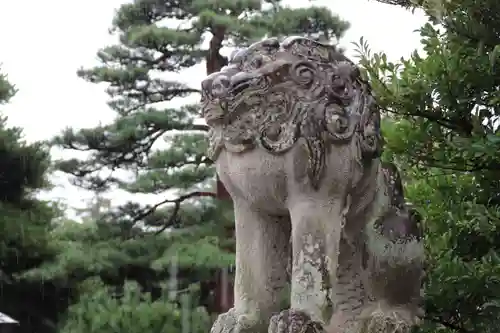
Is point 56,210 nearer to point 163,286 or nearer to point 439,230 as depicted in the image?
point 163,286

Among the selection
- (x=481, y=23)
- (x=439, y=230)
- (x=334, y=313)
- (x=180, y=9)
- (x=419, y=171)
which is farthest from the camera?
(x=180, y=9)

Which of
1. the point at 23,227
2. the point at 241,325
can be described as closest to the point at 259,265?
the point at 241,325

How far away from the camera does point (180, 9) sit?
26.1 ft

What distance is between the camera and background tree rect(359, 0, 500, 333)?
2234 mm

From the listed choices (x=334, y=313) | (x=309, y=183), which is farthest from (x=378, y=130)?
(x=334, y=313)

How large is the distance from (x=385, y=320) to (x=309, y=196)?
1.31ft

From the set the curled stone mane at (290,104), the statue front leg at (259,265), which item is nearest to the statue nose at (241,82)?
the curled stone mane at (290,104)

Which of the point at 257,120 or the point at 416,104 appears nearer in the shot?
the point at 257,120

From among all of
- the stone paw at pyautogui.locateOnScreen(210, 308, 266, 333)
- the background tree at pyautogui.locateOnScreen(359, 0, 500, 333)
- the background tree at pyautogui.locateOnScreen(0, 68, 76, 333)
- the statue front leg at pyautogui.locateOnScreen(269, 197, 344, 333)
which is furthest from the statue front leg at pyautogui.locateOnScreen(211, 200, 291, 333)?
the background tree at pyautogui.locateOnScreen(0, 68, 76, 333)

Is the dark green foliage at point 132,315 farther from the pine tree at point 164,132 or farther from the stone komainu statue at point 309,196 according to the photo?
the stone komainu statue at point 309,196

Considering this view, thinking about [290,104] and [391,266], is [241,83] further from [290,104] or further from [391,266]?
[391,266]

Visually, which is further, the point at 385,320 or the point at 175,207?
the point at 175,207

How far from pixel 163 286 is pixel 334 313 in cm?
571

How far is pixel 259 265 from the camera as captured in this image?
206 cm
